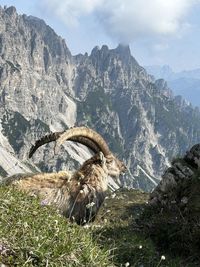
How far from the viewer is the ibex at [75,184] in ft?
52.4

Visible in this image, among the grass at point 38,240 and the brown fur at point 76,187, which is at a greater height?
the brown fur at point 76,187

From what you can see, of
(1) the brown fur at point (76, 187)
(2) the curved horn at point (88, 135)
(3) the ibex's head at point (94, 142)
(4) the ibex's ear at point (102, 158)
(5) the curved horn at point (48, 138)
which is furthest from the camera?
(3) the ibex's head at point (94, 142)

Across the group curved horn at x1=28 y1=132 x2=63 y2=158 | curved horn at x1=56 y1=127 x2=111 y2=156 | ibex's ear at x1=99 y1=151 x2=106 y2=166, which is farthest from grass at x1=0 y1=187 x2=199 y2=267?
ibex's ear at x1=99 y1=151 x2=106 y2=166

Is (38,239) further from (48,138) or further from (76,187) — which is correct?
(48,138)

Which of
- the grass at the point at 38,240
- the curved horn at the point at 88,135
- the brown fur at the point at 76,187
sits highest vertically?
the curved horn at the point at 88,135

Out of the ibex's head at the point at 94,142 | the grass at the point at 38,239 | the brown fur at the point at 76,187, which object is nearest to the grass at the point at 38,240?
the grass at the point at 38,239

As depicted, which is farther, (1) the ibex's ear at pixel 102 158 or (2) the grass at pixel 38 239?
(1) the ibex's ear at pixel 102 158

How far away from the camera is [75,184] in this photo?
16.4m

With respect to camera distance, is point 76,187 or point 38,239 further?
point 76,187

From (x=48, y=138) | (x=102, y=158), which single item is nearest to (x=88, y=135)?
(x=102, y=158)

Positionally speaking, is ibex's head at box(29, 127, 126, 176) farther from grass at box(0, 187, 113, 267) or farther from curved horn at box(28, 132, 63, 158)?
grass at box(0, 187, 113, 267)

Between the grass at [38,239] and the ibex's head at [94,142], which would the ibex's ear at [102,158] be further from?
the grass at [38,239]

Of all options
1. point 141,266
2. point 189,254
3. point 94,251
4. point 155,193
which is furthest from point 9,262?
point 155,193

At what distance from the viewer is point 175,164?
18.0 metres
